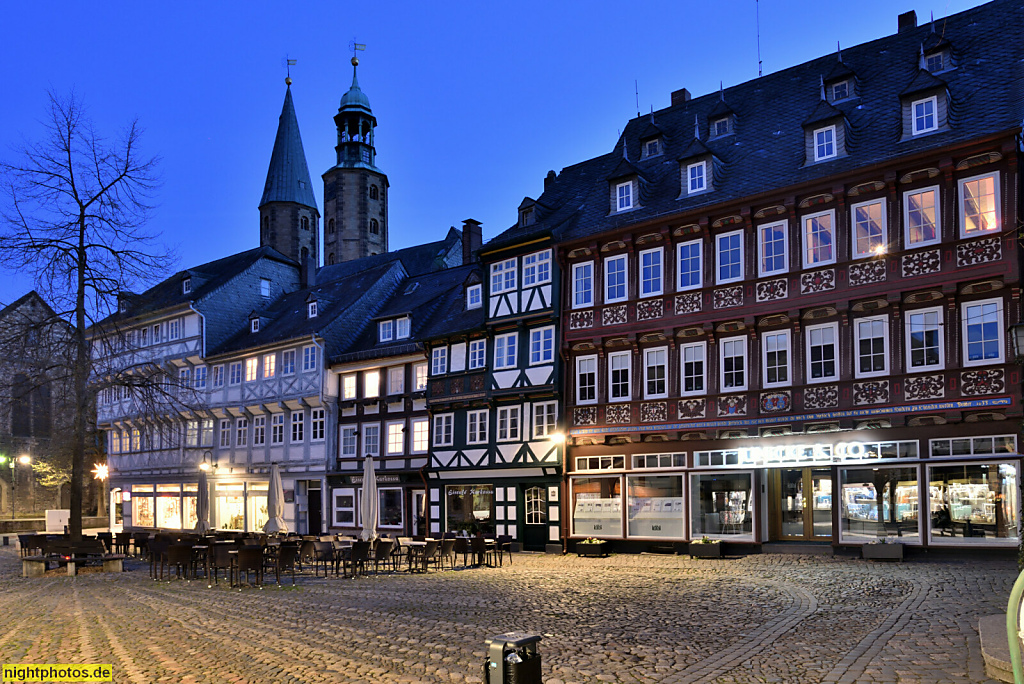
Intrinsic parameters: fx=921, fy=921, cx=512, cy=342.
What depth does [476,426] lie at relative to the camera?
102ft

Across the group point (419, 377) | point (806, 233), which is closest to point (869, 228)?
point (806, 233)

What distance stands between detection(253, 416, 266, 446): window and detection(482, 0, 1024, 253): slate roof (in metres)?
16.1

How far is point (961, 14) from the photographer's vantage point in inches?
976

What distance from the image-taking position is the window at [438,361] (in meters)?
32.4

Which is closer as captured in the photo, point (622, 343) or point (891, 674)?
point (891, 674)

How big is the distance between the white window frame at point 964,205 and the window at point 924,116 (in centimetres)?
174

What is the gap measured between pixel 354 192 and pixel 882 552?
62.8 metres

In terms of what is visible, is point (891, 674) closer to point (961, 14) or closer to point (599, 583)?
point (599, 583)

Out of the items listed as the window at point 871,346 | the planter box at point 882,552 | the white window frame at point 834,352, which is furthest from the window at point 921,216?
the planter box at point 882,552

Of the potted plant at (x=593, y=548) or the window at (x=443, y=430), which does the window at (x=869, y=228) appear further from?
the window at (x=443, y=430)

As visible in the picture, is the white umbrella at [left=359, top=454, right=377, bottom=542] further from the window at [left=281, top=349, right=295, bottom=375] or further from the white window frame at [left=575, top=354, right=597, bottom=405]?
the window at [left=281, top=349, right=295, bottom=375]

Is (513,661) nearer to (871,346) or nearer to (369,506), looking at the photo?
(369,506)

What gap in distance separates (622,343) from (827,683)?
18186 millimetres

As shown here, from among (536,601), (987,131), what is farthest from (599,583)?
(987,131)
